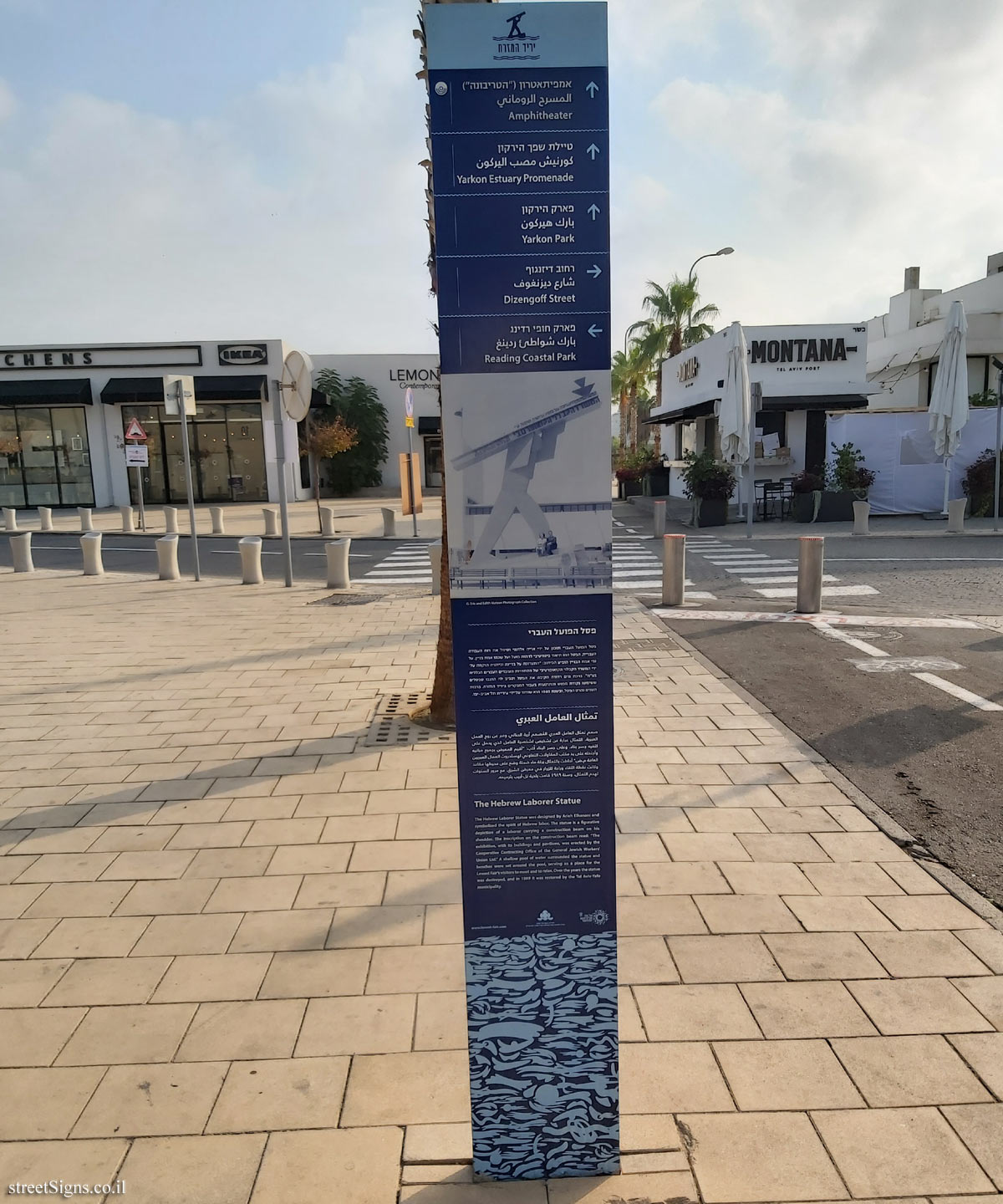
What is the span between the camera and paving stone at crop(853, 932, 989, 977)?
11.3ft

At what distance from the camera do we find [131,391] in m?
34.4

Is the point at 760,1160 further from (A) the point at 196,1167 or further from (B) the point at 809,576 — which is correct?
(B) the point at 809,576

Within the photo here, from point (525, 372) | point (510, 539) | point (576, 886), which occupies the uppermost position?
point (525, 372)

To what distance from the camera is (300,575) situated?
16.1m

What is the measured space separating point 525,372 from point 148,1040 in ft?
8.55

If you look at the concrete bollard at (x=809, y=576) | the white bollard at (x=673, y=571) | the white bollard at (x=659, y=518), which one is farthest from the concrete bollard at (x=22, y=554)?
the concrete bollard at (x=809, y=576)

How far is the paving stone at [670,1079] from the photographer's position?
2.78m

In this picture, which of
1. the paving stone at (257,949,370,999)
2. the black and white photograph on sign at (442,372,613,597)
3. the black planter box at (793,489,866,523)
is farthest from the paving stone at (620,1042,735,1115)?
the black planter box at (793,489,866,523)

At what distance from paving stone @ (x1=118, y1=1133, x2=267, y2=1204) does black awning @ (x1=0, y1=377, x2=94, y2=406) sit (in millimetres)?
36183

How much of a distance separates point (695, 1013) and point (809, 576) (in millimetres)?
8362

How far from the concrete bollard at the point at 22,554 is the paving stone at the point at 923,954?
16760 mm

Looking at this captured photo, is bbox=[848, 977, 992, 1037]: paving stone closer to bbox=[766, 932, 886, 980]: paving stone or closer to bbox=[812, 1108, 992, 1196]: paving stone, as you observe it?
bbox=[766, 932, 886, 980]: paving stone

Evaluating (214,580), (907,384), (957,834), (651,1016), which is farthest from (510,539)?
(907,384)

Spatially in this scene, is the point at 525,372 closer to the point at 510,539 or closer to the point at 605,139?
the point at 510,539
